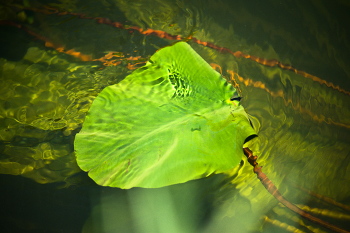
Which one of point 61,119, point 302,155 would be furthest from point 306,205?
point 61,119

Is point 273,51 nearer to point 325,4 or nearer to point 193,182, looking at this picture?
point 325,4

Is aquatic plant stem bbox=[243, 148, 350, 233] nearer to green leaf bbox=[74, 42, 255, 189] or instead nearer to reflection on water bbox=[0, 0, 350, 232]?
reflection on water bbox=[0, 0, 350, 232]

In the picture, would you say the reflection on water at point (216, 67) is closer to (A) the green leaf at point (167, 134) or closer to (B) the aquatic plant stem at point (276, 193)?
(B) the aquatic plant stem at point (276, 193)

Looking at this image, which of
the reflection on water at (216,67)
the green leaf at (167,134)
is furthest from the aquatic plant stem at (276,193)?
the green leaf at (167,134)

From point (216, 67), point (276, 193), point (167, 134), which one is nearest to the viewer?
point (167, 134)

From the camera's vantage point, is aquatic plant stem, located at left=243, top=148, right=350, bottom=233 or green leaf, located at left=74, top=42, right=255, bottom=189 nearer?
green leaf, located at left=74, top=42, right=255, bottom=189

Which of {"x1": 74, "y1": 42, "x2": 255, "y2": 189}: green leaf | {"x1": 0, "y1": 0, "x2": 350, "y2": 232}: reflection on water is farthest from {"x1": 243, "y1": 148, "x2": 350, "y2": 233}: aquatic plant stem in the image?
{"x1": 74, "y1": 42, "x2": 255, "y2": 189}: green leaf
